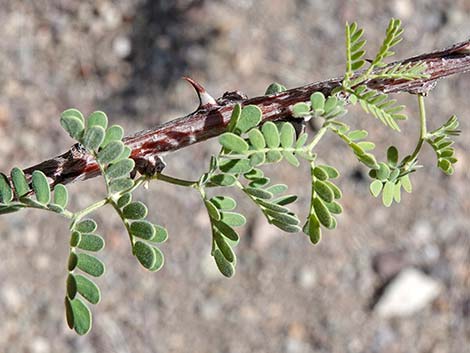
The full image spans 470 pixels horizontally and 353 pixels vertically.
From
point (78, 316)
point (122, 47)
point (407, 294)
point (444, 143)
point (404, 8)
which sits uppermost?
point (404, 8)

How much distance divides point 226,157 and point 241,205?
8.72 ft

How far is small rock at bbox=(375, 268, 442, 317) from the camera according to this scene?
3734mm

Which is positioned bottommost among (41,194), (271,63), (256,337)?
(41,194)

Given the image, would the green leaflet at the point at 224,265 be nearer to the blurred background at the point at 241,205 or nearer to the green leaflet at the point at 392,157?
the green leaflet at the point at 392,157

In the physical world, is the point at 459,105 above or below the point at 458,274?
above

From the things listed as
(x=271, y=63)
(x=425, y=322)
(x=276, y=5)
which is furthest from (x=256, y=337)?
(x=276, y=5)

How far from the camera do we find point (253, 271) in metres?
3.73

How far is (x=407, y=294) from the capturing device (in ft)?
12.3

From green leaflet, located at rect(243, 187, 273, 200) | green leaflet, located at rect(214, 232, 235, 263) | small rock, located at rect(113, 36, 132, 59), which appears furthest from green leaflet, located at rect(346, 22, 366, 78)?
small rock, located at rect(113, 36, 132, 59)

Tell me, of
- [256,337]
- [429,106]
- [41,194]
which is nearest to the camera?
[41,194]

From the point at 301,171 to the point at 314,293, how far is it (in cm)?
66

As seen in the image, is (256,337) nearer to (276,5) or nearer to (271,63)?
(271,63)

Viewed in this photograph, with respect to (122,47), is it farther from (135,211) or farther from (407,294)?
(135,211)

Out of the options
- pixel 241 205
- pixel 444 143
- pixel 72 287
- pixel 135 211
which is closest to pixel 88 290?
pixel 72 287
